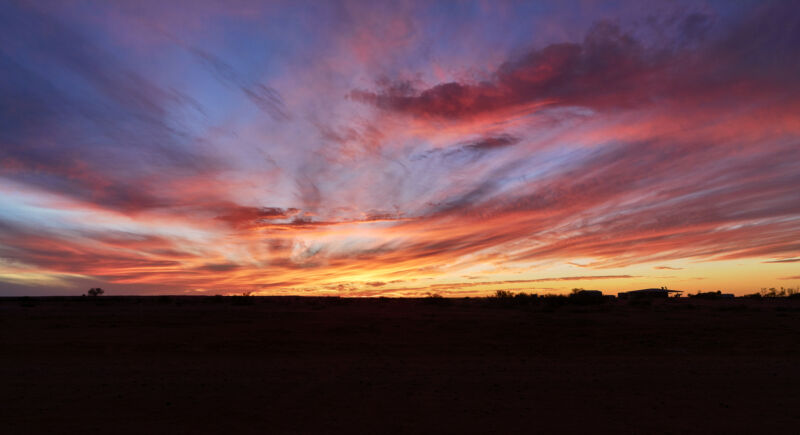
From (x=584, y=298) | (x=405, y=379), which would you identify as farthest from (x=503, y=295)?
(x=405, y=379)

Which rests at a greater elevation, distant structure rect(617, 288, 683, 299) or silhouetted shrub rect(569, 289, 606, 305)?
distant structure rect(617, 288, 683, 299)

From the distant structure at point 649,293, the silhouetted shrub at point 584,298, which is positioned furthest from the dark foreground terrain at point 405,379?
the distant structure at point 649,293

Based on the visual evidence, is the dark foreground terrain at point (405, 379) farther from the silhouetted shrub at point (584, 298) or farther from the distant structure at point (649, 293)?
the distant structure at point (649, 293)

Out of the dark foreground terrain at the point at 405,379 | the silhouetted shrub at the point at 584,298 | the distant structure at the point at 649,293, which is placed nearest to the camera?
the dark foreground terrain at the point at 405,379

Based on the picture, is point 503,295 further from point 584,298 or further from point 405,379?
point 405,379

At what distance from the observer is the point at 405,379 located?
12148mm

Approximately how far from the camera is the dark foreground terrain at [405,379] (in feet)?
28.0

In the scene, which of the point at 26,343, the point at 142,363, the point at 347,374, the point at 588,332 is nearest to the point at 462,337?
the point at 588,332

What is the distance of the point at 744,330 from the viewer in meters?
22.0

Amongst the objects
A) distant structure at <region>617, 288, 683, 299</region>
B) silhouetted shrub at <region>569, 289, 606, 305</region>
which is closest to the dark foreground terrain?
silhouetted shrub at <region>569, 289, 606, 305</region>

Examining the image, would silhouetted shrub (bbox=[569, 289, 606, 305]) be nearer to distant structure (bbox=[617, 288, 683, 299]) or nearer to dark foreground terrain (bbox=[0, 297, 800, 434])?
dark foreground terrain (bbox=[0, 297, 800, 434])

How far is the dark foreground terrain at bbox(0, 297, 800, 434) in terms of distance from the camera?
8523 millimetres

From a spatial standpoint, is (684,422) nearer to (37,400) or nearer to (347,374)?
(347,374)

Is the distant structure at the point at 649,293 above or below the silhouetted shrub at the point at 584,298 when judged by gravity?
above
